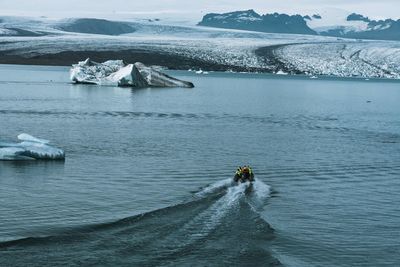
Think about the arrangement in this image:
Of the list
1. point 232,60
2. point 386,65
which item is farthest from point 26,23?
point 386,65

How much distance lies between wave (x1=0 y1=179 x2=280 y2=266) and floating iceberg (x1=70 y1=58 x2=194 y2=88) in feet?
177

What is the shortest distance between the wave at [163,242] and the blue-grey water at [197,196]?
0.02 m

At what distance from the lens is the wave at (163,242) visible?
40.1ft

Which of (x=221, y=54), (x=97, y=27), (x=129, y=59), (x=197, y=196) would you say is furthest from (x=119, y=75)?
(x=97, y=27)

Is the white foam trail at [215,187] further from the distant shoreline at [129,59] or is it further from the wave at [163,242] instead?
the distant shoreline at [129,59]

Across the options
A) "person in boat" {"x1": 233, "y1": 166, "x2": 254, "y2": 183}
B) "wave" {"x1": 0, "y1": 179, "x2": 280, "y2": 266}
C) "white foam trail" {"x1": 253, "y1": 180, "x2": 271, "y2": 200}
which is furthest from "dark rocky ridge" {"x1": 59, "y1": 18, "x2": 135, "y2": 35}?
"wave" {"x1": 0, "y1": 179, "x2": 280, "y2": 266}

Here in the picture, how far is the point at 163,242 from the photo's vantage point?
13.4 meters

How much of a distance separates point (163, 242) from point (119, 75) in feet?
191

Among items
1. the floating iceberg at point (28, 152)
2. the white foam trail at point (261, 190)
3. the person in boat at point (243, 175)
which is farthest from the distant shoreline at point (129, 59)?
the white foam trail at point (261, 190)

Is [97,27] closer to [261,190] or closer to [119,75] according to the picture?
[119,75]

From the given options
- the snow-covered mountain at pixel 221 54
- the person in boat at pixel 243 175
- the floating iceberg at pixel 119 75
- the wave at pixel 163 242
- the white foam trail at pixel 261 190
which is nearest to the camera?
the wave at pixel 163 242

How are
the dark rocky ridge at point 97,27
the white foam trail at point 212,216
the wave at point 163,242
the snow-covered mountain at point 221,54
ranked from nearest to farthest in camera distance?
1. the wave at point 163,242
2. the white foam trail at point 212,216
3. the snow-covered mountain at point 221,54
4. the dark rocky ridge at point 97,27

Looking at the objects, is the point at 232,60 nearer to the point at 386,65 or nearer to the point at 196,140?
the point at 386,65

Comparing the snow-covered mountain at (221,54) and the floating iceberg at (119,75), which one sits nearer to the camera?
the floating iceberg at (119,75)
